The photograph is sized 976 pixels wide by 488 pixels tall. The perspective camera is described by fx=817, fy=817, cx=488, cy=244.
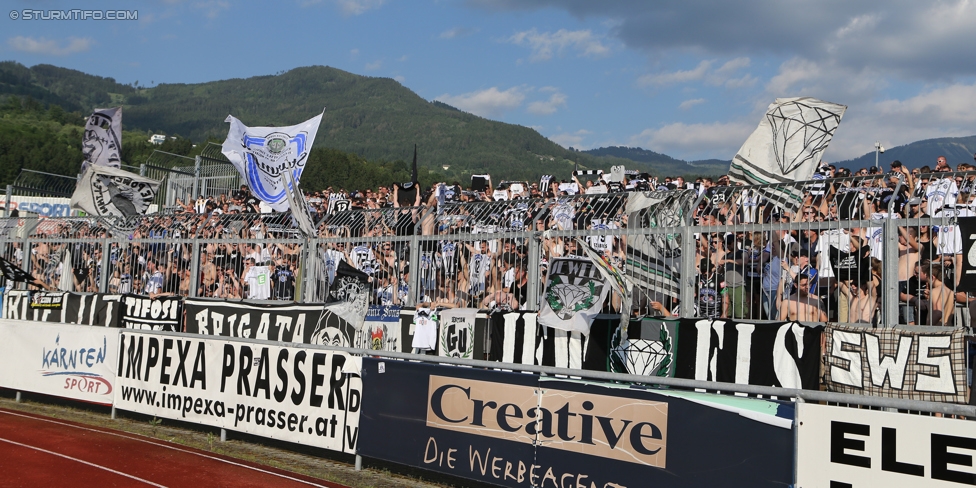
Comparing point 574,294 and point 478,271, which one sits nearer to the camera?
point 574,294

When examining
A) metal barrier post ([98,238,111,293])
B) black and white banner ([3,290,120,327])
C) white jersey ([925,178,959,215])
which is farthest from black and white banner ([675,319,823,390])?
metal barrier post ([98,238,111,293])

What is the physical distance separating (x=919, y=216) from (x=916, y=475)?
2732mm

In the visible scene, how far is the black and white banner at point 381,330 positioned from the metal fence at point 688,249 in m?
0.30

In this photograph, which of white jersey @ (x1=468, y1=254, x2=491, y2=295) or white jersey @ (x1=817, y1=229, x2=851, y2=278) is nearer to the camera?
white jersey @ (x1=817, y1=229, x2=851, y2=278)

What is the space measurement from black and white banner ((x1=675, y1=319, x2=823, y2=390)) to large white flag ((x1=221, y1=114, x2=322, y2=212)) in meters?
7.54

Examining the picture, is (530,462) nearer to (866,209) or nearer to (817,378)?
(817,378)

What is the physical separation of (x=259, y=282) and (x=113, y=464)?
411cm

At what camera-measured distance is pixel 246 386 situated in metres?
11.7

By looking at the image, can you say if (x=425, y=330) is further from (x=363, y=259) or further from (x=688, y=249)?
(x=688, y=249)

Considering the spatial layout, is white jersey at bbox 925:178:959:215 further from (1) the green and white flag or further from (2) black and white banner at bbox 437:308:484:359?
(2) black and white banner at bbox 437:308:484:359

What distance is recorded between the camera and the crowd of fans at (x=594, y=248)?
313 inches

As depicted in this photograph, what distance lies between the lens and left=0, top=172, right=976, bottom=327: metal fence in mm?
7875

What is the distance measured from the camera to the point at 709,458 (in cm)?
713

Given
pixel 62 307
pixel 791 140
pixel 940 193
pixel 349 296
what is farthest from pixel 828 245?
pixel 62 307
